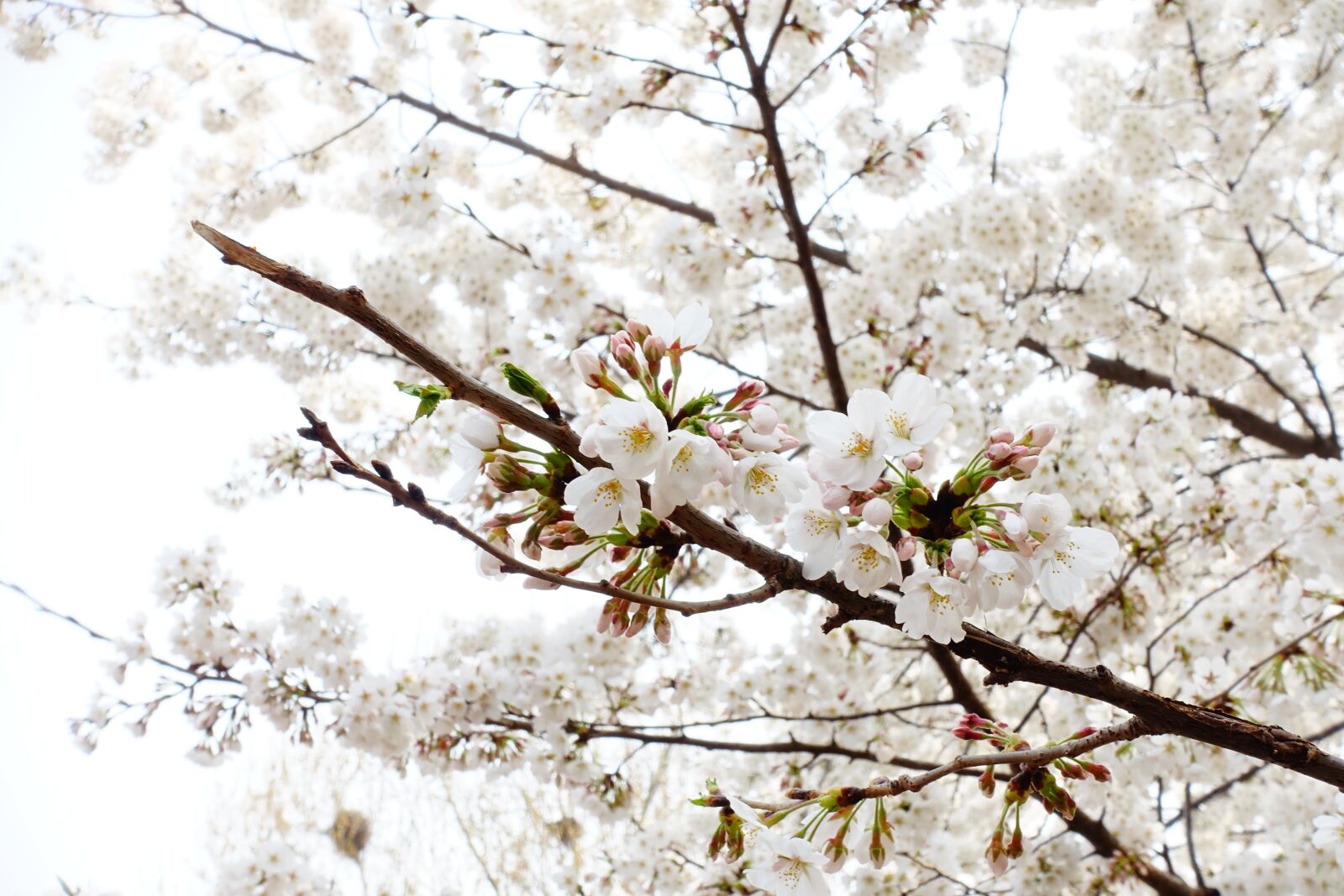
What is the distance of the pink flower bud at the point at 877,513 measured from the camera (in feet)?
3.00

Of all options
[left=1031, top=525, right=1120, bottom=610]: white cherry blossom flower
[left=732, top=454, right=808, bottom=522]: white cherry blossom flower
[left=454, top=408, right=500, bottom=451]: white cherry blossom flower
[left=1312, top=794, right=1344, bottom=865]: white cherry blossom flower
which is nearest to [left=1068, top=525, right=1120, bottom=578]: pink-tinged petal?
[left=1031, top=525, right=1120, bottom=610]: white cherry blossom flower

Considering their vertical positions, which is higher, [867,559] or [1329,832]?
[1329,832]

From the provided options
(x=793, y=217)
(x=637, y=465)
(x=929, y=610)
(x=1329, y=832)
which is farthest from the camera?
(x=793, y=217)

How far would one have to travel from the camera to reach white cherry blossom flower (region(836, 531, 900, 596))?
0.95 m

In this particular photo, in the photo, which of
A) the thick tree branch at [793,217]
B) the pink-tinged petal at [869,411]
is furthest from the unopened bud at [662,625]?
the thick tree branch at [793,217]

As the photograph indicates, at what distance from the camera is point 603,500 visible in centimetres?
90

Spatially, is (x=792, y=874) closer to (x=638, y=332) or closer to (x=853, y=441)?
(x=853, y=441)

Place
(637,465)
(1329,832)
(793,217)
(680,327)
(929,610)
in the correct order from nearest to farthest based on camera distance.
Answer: (637,465)
(929,610)
(680,327)
(1329,832)
(793,217)

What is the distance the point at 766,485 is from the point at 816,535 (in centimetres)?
9

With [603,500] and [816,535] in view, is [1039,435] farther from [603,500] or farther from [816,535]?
[603,500]

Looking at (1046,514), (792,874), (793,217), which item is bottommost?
(792,874)

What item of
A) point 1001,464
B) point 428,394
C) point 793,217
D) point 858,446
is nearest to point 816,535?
point 858,446

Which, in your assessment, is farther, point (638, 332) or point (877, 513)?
point (638, 332)

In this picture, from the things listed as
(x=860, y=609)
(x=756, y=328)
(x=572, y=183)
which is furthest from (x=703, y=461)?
(x=572, y=183)
